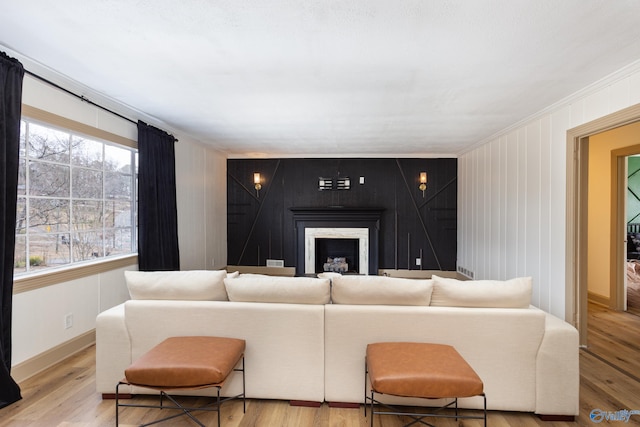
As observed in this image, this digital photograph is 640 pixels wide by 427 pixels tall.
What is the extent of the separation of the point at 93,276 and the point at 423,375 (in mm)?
3296

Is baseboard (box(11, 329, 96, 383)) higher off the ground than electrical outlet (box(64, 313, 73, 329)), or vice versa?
electrical outlet (box(64, 313, 73, 329))

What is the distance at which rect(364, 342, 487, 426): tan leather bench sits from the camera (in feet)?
5.56

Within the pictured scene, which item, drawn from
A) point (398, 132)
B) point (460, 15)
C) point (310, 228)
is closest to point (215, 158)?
point (310, 228)

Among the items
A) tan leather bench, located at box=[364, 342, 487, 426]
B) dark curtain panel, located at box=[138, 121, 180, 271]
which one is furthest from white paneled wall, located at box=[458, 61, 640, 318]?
dark curtain panel, located at box=[138, 121, 180, 271]

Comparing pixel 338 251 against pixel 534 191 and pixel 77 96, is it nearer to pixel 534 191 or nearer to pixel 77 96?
pixel 534 191

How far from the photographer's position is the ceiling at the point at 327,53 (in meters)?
1.92

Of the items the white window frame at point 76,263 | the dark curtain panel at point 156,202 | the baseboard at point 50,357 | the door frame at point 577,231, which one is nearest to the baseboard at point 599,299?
the door frame at point 577,231

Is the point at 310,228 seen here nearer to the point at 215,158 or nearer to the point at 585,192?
the point at 215,158

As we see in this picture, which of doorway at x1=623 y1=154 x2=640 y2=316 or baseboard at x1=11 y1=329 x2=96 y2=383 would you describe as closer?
baseboard at x1=11 y1=329 x2=96 y2=383

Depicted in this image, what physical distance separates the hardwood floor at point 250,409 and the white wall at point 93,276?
1.09ft

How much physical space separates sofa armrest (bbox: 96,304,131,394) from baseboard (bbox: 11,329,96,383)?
0.84m

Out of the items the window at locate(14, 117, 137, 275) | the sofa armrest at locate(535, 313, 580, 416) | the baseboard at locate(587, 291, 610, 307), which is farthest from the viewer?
the baseboard at locate(587, 291, 610, 307)

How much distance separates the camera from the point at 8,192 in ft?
7.86

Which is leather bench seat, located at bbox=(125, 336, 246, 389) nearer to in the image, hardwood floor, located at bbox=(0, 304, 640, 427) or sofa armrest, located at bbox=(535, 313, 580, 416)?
hardwood floor, located at bbox=(0, 304, 640, 427)
